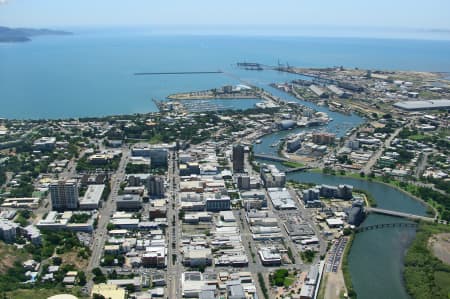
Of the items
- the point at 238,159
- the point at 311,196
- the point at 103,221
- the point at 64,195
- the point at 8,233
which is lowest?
the point at 103,221

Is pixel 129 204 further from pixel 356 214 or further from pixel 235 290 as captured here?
pixel 356 214

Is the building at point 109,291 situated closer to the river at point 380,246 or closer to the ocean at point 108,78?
the river at point 380,246

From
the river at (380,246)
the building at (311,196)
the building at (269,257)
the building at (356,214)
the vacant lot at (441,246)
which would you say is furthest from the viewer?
the building at (311,196)

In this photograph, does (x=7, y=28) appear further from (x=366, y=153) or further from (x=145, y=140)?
(x=366, y=153)

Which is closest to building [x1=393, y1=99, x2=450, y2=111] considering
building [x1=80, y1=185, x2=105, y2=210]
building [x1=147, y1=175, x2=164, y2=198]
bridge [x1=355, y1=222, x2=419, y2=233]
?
bridge [x1=355, y1=222, x2=419, y2=233]

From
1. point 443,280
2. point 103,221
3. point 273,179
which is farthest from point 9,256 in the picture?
point 443,280

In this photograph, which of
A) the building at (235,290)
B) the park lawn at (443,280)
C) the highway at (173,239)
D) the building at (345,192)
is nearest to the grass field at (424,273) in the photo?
the park lawn at (443,280)
